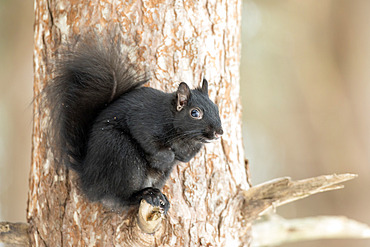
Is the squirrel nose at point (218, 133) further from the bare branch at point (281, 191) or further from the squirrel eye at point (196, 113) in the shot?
the bare branch at point (281, 191)

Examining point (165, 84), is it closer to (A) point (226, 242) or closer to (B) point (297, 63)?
(A) point (226, 242)

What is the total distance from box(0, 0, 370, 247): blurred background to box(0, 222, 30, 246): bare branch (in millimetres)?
2022

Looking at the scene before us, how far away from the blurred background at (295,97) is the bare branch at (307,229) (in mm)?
1802

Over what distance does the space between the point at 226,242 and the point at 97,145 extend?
1.97ft

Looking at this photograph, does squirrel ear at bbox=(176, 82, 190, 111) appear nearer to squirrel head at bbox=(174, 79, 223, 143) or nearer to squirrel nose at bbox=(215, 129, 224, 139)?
squirrel head at bbox=(174, 79, 223, 143)

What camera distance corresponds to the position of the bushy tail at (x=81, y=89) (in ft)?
4.23

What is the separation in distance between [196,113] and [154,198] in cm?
26

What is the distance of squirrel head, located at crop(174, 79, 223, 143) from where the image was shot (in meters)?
1.20

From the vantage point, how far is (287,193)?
151 cm

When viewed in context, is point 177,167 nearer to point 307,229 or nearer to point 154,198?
point 154,198

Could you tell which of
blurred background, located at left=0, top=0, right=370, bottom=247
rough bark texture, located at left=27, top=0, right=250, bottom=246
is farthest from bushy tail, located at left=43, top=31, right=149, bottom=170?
blurred background, located at left=0, top=0, right=370, bottom=247

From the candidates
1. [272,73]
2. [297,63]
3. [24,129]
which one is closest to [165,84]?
[24,129]

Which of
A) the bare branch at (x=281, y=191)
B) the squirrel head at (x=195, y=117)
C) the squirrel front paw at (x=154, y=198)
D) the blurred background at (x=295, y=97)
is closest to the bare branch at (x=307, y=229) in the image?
the bare branch at (x=281, y=191)

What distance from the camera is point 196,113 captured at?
4.01 feet
